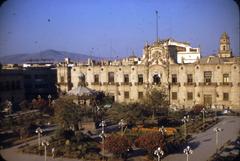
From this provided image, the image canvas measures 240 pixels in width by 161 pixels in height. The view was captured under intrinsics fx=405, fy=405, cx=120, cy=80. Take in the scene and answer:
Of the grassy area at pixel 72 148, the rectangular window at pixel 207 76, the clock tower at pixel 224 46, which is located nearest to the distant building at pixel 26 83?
the grassy area at pixel 72 148

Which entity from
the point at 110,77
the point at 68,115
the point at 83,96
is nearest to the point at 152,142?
the point at 68,115

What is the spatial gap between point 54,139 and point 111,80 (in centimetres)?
1484

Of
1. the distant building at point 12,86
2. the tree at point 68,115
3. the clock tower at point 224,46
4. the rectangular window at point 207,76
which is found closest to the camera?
the tree at point 68,115

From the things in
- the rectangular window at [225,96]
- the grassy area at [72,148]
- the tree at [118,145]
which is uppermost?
the rectangular window at [225,96]

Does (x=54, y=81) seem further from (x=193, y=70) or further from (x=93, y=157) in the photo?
(x=93, y=157)

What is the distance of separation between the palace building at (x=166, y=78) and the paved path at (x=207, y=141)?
5.25m

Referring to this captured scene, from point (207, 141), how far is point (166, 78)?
12611mm

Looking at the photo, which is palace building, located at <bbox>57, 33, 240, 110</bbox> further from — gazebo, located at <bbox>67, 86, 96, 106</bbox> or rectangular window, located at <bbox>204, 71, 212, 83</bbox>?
gazebo, located at <bbox>67, 86, 96, 106</bbox>

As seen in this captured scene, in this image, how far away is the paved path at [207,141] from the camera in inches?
588

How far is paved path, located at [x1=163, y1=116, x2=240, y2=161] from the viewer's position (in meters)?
14.9

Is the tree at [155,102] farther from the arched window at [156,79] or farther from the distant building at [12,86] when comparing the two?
the distant building at [12,86]

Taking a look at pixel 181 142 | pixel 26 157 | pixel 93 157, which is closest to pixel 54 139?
pixel 26 157

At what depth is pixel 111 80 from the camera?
106ft

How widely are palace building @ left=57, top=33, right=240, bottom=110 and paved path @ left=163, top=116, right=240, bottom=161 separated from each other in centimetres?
525
